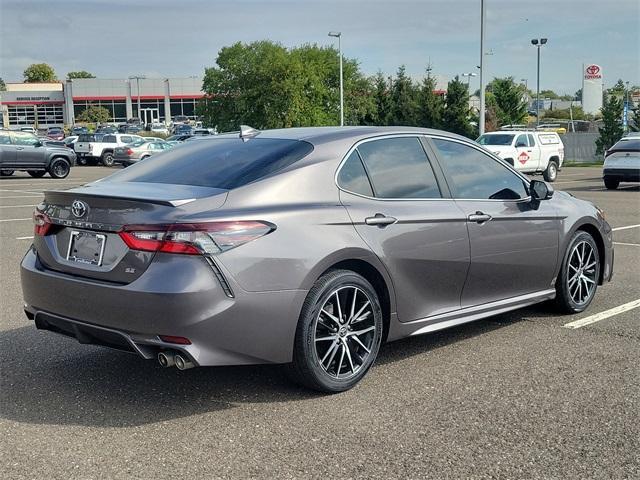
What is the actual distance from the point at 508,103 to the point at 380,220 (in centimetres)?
5342

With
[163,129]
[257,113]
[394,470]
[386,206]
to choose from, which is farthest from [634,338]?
[163,129]

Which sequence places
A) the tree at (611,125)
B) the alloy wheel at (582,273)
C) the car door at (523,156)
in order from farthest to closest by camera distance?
the tree at (611,125) → the car door at (523,156) → the alloy wheel at (582,273)

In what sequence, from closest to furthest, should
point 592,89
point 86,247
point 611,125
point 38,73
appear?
point 86,247, point 611,125, point 592,89, point 38,73

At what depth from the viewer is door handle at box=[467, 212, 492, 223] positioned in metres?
5.30

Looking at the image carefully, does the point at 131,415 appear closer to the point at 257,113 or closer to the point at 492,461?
the point at 492,461

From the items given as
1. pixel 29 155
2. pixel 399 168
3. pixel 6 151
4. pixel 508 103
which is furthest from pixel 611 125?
pixel 399 168

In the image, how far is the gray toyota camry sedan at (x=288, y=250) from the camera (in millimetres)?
4012

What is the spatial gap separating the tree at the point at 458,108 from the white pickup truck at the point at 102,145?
69.0 ft

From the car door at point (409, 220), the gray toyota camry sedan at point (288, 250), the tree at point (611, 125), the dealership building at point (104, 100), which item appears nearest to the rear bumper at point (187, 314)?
the gray toyota camry sedan at point (288, 250)

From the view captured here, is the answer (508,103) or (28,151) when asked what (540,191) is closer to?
(28,151)

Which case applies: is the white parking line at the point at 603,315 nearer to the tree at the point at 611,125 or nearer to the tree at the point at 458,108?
the tree at the point at 611,125

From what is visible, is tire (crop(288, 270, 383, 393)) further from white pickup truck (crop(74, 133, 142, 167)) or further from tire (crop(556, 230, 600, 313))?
white pickup truck (crop(74, 133, 142, 167))

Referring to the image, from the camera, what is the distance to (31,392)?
4.61 metres

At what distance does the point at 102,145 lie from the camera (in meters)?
39.3
